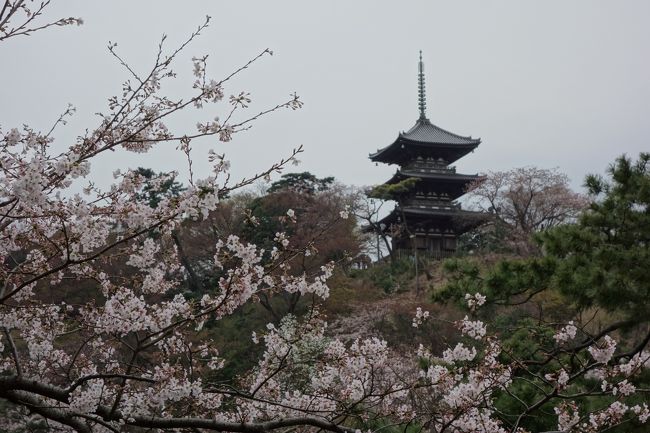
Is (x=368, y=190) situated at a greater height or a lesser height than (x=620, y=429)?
greater

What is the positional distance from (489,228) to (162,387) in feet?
82.2

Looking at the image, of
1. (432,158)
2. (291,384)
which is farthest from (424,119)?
(291,384)

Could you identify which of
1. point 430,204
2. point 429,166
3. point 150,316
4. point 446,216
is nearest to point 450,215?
point 446,216

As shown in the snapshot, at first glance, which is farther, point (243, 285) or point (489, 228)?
point (489, 228)

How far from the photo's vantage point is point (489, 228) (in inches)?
1040

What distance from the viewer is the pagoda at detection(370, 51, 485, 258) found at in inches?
995

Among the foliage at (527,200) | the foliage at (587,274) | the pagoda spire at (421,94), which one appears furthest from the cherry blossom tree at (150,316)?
the pagoda spire at (421,94)

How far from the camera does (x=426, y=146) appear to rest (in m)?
26.7

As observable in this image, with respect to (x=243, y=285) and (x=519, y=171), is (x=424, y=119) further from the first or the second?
(x=243, y=285)

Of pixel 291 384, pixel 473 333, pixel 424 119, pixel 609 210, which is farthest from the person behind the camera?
pixel 424 119

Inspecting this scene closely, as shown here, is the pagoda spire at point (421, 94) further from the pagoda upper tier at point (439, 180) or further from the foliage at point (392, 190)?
the foliage at point (392, 190)

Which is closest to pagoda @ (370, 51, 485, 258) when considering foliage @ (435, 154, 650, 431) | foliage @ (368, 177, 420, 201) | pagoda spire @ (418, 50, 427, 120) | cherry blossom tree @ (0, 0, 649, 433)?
foliage @ (368, 177, 420, 201)

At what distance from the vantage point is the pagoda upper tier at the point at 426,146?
86.8 feet

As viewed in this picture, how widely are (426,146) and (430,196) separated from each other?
2.15 meters
